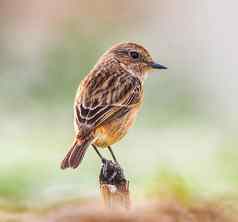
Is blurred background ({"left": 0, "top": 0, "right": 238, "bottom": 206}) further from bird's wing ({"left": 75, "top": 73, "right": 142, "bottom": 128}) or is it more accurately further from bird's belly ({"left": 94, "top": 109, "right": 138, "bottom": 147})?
bird's wing ({"left": 75, "top": 73, "right": 142, "bottom": 128})

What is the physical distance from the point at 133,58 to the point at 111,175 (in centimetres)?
298

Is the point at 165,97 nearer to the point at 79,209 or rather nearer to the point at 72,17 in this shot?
the point at 72,17

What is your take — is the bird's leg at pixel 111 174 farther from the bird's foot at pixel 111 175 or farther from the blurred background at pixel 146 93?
the blurred background at pixel 146 93

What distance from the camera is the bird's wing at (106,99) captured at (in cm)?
670

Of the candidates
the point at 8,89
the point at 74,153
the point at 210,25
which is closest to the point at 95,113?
the point at 74,153

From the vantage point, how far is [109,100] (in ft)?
23.4

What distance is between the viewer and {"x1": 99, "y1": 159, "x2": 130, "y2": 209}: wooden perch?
4.35m

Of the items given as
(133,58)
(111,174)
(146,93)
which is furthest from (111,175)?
(146,93)

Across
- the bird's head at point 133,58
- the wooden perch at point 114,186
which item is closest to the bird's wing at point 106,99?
the bird's head at point 133,58

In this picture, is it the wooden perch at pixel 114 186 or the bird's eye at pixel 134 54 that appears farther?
the bird's eye at pixel 134 54

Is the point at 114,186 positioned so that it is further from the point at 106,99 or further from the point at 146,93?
the point at 146,93

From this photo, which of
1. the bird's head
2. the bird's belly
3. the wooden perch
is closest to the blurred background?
the wooden perch

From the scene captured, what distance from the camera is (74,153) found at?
6.39 metres

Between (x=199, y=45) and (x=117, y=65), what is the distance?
8065mm
